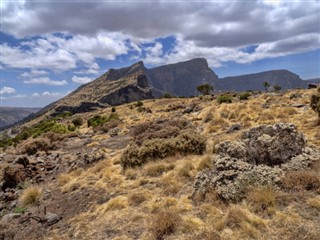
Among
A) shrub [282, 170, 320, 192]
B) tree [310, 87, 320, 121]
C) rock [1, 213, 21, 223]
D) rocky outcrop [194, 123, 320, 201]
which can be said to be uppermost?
tree [310, 87, 320, 121]

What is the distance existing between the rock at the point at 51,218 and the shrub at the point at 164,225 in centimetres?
401

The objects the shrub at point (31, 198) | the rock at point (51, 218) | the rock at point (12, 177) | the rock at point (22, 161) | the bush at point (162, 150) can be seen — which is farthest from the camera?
the rock at point (22, 161)

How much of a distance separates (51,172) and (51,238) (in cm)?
1004

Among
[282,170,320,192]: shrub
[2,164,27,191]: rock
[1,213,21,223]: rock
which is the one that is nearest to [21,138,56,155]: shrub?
[2,164,27,191]: rock

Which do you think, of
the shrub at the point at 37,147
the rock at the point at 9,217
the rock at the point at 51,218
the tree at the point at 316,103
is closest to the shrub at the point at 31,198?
the rock at the point at 9,217

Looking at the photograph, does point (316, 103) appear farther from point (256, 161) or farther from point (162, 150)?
point (162, 150)

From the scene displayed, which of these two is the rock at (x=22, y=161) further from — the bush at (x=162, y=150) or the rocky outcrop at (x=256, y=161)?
the rocky outcrop at (x=256, y=161)

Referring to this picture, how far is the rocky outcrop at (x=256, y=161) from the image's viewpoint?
362 inches

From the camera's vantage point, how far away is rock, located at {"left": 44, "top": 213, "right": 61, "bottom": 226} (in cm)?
1030

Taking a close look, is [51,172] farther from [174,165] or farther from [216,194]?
[216,194]

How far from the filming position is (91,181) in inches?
543

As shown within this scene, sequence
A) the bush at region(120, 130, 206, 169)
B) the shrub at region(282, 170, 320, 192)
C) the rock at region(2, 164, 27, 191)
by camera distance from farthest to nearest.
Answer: the rock at region(2, 164, 27, 191), the bush at region(120, 130, 206, 169), the shrub at region(282, 170, 320, 192)

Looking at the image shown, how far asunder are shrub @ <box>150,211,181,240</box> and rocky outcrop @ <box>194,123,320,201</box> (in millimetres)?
1746

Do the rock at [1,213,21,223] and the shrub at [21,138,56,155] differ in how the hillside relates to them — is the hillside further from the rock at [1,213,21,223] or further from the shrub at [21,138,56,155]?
the shrub at [21,138,56,155]
